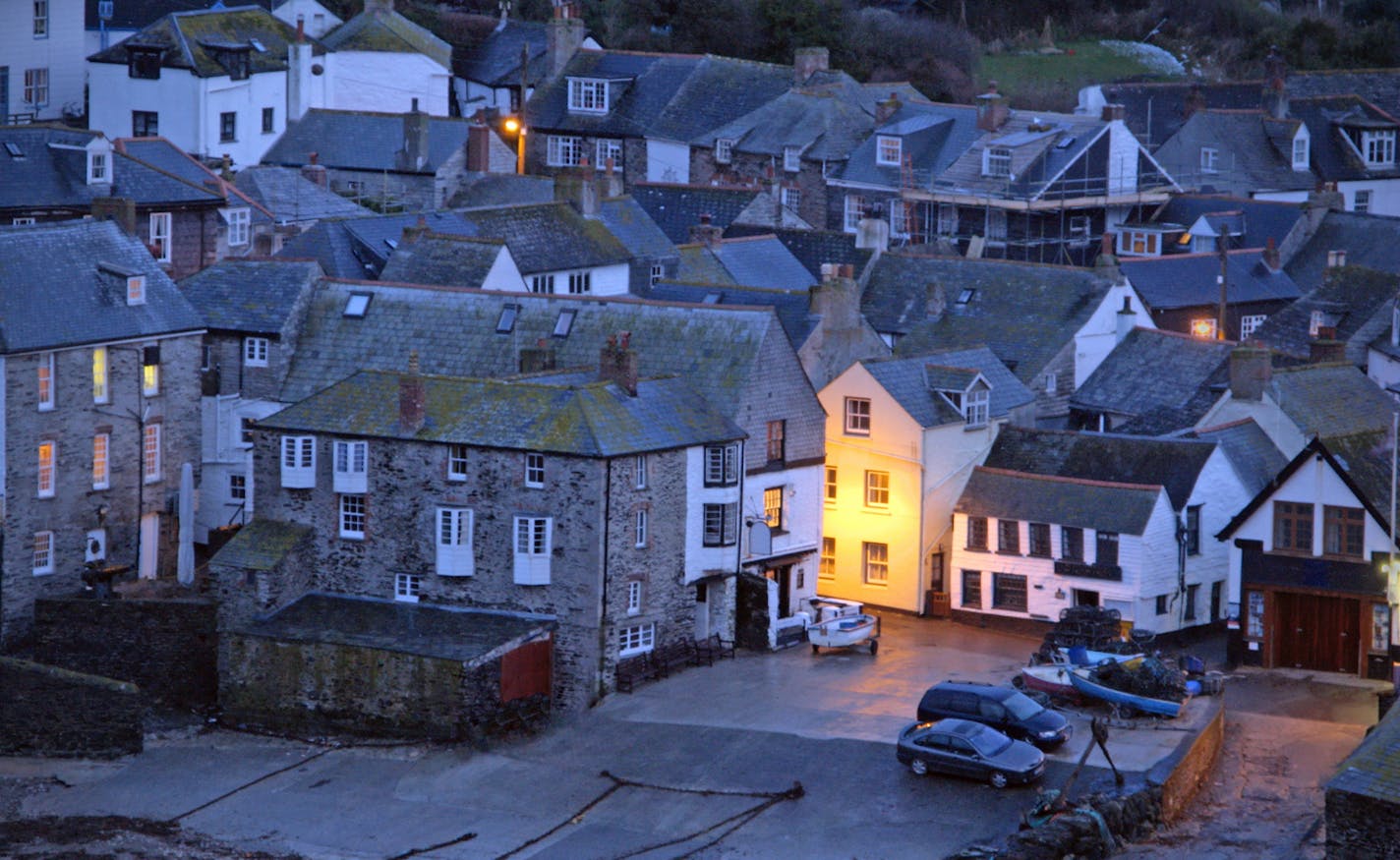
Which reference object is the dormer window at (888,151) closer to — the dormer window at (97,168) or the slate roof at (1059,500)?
the dormer window at (97,168)

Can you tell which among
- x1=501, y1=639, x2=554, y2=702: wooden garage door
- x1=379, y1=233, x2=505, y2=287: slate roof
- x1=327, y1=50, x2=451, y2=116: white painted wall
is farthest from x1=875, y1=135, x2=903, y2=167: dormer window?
x1=501, y1=639, x2=554, y2=702: wooden garage door

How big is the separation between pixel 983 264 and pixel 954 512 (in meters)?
17.3

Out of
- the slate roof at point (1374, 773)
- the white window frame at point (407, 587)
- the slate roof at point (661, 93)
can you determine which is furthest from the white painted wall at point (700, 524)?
the slate roof at point (661, 93)

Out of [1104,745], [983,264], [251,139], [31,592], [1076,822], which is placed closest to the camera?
[1076,822]

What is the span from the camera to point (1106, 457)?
6931 centimetres

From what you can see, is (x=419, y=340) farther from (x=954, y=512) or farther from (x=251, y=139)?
(x=251, y=139)

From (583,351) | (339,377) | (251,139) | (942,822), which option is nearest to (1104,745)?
(942,822)

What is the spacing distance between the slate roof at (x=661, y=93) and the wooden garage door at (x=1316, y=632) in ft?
163

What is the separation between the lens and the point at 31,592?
65625 millimetres

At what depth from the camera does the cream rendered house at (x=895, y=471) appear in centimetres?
6931

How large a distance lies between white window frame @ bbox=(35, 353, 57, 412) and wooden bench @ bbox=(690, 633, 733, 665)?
17440 mm

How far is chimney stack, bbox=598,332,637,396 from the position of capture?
6419 cm

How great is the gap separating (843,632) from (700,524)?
4.58 metres

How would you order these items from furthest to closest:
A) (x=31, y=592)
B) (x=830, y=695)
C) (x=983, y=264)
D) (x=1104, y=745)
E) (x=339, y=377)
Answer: (x=983, y=264) < (x=339, y=377) < (x=31, y=592) < (x=830, y=695) < (x=1104, y=745)
